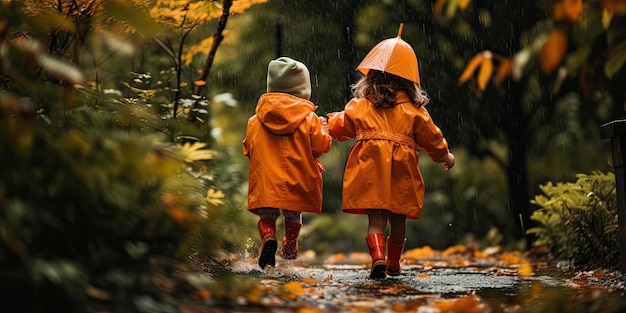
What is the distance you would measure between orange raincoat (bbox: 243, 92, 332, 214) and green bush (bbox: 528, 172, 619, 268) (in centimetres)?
235

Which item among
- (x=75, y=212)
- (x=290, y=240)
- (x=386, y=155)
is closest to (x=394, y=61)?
(x=386, y=155)

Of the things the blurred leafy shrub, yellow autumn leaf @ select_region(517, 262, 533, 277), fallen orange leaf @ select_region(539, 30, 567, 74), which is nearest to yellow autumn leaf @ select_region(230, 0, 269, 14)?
yellow autumn leaf @ select_region(517, 262, 533, 277)

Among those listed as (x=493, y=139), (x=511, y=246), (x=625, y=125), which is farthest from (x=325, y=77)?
(x=625, y=125)

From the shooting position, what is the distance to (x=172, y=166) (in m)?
3.40

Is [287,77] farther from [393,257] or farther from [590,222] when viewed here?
[590,222]

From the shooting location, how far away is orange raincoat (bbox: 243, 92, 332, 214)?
672 cm

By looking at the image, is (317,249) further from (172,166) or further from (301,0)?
(172,166)

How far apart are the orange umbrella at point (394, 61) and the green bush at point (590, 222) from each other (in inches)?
76.0

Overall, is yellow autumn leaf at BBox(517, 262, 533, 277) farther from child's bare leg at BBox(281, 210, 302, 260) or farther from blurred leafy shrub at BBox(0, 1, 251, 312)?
blurred leafy shrub at BBox(0, 1, 251, 312)

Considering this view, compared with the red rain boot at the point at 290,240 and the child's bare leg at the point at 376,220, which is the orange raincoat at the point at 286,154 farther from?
the child's bare leg at the point at 376,220

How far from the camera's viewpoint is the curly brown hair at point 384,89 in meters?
6.53

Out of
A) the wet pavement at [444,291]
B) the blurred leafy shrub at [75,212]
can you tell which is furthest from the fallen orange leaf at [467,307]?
the blurred leafy shrub at [75,212]

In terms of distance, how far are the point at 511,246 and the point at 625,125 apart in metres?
6.54

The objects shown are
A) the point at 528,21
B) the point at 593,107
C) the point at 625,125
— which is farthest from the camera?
the point at 593,107
